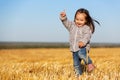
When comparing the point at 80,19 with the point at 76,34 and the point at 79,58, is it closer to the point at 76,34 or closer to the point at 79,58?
the point at 76,34

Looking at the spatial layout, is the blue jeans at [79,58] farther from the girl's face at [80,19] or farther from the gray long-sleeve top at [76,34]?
the girl's face at [80,19]

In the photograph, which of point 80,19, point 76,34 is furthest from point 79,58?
point 80,19

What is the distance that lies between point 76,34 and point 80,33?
2.7 inches

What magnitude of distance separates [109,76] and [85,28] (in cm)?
104

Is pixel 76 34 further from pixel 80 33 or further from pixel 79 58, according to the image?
pixel 79 58

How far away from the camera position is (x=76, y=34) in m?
6.68

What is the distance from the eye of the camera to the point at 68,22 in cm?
672

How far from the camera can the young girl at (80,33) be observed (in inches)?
259

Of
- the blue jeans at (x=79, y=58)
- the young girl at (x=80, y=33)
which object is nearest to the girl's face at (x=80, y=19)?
the young girl at (x=80, y=33)

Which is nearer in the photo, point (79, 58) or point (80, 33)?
point (80, 33)

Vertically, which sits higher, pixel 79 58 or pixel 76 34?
pixel 76 34

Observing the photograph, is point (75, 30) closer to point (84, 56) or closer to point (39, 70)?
point (84, 56)

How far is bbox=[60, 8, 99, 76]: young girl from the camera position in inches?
259

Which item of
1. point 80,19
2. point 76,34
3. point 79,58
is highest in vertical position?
point 80,19
